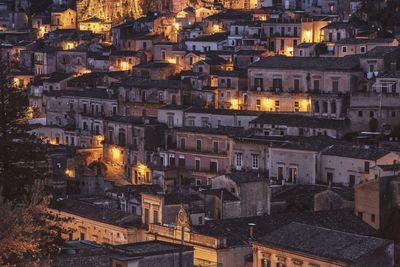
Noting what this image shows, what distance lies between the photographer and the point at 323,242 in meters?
39.9

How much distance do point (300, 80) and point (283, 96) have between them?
1196 millimetres

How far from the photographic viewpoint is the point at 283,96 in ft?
226

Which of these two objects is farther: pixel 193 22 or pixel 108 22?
pixel 108 22

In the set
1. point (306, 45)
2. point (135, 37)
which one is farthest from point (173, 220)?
point (135, 37)

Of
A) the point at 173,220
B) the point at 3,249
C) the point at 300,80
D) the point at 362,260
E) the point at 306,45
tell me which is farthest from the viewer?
the point at 306,45

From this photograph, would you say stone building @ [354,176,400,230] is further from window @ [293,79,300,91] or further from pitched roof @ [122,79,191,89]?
pitched roof @ [122,79,191,89]

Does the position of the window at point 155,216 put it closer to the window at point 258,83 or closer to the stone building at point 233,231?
the stone building at point 233,231

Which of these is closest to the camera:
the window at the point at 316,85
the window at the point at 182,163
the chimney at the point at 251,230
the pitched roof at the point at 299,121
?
the chimney at the point at 251,230

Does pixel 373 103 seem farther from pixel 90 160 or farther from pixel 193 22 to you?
pixel 193 22

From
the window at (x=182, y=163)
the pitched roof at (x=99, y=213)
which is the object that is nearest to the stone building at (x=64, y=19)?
the window at (x=182, y=163)

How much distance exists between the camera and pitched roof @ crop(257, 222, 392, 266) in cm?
3872

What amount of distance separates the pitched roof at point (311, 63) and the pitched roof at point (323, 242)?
25.7 m

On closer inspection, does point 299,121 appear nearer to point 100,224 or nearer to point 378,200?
point 100,224

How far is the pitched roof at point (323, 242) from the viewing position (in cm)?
3872
